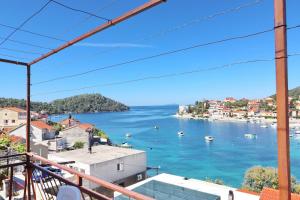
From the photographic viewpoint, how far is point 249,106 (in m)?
101

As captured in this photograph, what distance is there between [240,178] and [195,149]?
16135 mm

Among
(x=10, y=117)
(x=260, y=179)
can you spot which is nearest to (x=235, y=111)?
(x=10, y=117)

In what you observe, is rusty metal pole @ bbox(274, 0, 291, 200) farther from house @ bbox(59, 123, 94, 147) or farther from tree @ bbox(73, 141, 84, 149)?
house @ bbox(59, 123, 94, 147)

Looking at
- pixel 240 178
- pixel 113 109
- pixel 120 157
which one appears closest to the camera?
pixel 120 157

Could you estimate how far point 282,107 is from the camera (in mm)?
1488

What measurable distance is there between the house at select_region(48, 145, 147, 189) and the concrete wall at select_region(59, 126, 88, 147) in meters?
14.4

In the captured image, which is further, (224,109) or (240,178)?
(224,109)

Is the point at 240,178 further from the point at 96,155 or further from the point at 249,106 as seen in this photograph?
the point at 249,106

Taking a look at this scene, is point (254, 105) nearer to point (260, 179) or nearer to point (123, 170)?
point (260, 179)

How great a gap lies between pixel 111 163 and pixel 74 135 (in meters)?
18.6

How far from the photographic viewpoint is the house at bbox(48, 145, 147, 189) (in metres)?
17.0

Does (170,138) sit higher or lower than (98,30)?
lower

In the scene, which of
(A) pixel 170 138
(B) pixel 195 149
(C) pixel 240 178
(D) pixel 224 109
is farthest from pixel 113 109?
(C) pixel 240 178

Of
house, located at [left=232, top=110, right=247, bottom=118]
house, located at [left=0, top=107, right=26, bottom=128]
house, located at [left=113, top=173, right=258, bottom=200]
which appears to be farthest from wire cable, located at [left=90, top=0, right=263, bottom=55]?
house, located at [left=232, top=110, right=247, bottom=118]
